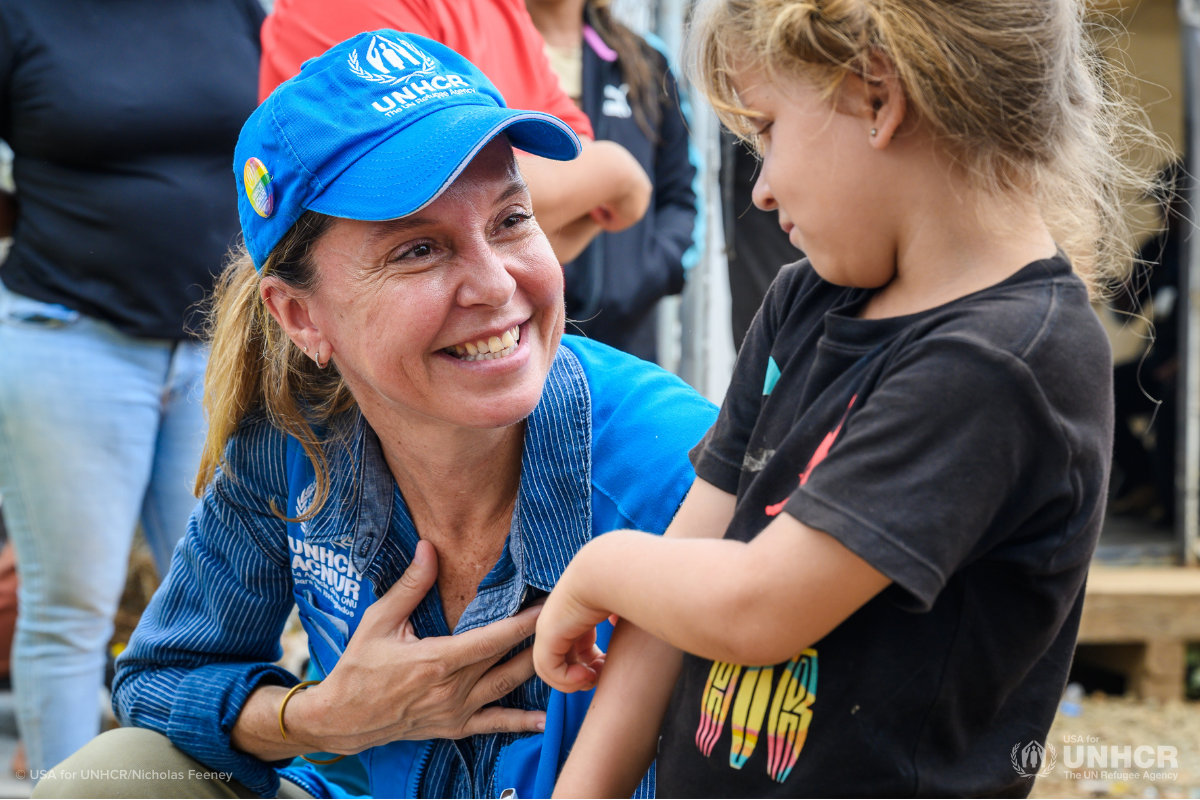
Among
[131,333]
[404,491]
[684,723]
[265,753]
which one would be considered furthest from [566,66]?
[684,723]

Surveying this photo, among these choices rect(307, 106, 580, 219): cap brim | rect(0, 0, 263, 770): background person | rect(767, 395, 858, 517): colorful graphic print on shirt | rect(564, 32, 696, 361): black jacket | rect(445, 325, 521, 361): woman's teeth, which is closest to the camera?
rect(767, 395, 858, 517): colorful graphic print on shirt

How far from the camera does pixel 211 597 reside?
1729 millimetres

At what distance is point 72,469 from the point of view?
246cm

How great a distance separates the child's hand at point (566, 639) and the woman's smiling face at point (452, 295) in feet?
1.10

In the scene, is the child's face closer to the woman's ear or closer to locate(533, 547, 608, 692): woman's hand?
locate(533, 547, 608, 692): woman's hand

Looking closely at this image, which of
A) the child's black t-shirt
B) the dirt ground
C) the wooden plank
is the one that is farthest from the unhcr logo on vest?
the wooden plank

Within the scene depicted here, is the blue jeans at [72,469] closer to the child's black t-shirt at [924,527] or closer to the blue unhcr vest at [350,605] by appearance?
the blue unhcr vest at [350,605]

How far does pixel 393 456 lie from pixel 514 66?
0.89 metres

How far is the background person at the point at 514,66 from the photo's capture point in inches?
75.7

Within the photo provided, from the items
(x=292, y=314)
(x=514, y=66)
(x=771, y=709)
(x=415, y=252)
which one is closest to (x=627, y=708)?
(x=771, y=709)

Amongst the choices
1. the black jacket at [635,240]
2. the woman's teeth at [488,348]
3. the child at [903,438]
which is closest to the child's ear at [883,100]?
the child at [903,438]

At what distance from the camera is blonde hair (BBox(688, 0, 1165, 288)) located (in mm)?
977

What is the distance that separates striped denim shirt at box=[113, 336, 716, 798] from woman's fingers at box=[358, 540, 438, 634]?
0.04 meters

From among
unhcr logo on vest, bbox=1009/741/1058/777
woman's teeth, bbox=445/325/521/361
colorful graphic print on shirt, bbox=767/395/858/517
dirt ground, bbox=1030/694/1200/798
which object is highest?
colorful graphic print on shirt, bbox=767/395/858/517
